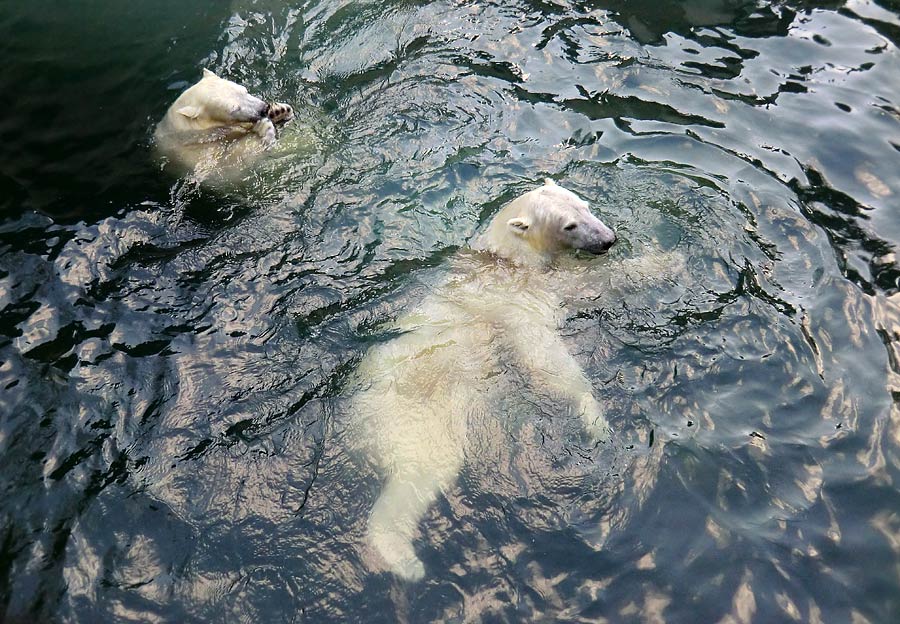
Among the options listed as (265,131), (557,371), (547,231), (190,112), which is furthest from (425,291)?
(190,112)

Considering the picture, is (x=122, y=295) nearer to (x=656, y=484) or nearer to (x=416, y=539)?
(x=416, y=539)

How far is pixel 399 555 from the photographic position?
4.44m

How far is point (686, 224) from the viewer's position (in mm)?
6773

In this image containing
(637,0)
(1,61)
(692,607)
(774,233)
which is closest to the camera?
(692,607)

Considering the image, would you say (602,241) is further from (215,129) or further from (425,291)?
(215,129)

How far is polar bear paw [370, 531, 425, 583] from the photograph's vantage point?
14.3 ft

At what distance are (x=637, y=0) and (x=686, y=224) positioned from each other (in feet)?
17.7

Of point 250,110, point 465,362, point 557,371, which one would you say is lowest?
point 557,371

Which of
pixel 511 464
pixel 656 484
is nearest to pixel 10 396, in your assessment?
pixel 511 464

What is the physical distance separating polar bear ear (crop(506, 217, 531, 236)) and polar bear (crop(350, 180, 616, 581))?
0.03 feet

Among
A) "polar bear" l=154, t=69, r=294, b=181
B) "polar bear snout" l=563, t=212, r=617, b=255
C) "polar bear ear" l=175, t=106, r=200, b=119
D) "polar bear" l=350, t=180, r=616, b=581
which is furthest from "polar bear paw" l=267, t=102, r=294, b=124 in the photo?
"polar bear snout" l=563, t=212, r=617, b=255

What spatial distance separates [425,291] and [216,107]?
3669mm

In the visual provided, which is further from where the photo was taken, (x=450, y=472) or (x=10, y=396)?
(x=10, y=396)

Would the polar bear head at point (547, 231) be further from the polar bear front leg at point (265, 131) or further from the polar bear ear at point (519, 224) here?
the polar bear front leg at point (265, 131)
